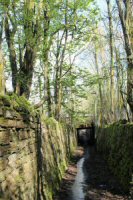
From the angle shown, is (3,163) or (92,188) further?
(92,188)

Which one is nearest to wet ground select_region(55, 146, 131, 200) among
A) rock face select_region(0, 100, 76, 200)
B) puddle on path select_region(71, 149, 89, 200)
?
puddle on path select_region(71, 149, 89, 200)

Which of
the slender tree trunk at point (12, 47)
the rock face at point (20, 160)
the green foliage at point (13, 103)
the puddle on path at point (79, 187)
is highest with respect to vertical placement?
the slender tree trunk at point (12, 47)

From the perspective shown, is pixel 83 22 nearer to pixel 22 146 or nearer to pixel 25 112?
pixel 25 112

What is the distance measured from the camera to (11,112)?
290 inches

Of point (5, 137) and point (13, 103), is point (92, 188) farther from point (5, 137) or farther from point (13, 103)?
point (5, 137)

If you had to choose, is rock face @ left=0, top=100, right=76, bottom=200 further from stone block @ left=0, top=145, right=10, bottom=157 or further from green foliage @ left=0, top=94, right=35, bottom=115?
green foliage @ left=0, top=94, right=35, bottom=115

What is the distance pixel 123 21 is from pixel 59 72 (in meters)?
10.3

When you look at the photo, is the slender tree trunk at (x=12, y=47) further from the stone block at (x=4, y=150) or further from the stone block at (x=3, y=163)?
the stone block at (x=3, y=163)

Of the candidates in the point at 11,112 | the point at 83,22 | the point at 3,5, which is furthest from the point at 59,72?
the point at 11,112

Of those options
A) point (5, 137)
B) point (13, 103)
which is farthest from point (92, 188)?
point (5, 137)

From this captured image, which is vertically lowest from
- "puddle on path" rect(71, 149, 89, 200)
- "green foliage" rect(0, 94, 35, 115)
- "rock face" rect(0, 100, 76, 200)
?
"puddle on path" rect(71, 149, 89, 200)

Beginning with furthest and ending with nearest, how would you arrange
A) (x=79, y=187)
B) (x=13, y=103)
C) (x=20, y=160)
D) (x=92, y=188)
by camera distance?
(x=79, y=187) → (x=92, y=188) → (x=20, y=160) → (x=13, y=103)

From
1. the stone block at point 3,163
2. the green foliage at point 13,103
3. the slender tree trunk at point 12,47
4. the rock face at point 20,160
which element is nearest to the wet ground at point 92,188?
the rock face at point 20,160

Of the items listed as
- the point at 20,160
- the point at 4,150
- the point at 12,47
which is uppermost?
the point at 12,47
